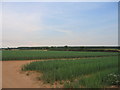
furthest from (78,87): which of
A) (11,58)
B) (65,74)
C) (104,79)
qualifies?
(11,58)

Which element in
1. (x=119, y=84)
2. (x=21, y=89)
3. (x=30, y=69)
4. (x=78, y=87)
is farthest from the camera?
(x=30, y=69)

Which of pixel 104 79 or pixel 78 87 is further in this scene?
pixel 104 79

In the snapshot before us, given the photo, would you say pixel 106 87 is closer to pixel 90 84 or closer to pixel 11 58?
pixel 90 84

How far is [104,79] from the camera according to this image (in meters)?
7.10

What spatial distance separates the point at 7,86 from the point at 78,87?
11.8 feet

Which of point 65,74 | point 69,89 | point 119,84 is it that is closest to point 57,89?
point 69,89

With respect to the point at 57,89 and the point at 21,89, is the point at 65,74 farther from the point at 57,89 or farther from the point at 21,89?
the point at 21,89

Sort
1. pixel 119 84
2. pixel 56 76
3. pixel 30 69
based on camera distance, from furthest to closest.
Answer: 1. pixel 30 69
2. pixel 56 76
3. pixel 119 84

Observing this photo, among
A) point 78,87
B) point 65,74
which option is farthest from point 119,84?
point 65,74

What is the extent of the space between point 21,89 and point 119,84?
4.78m

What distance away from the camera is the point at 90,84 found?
6.16 m

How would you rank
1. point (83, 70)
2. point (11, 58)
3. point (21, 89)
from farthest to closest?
Result: point (11, 58) < point (83, 70) < point (21, 89)

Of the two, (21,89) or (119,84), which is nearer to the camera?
(21,89)

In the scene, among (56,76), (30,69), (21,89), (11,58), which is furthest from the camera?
(11,58)
